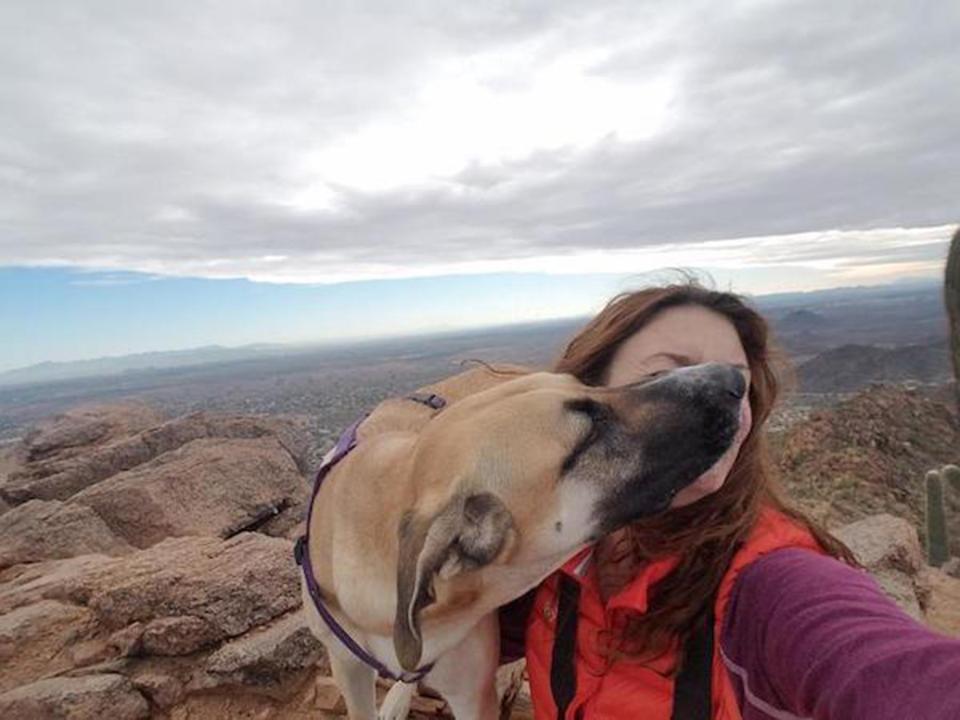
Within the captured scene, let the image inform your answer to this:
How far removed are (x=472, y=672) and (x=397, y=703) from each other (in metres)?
1.24

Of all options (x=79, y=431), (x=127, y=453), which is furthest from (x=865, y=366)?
(x=127, y=453)

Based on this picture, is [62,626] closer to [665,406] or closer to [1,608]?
[1,608]

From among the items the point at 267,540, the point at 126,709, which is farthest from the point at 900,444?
the point at 126,709

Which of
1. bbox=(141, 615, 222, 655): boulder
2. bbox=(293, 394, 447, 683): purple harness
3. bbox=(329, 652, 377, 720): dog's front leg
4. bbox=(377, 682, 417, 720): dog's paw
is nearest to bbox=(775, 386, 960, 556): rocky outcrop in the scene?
bbox=(377, 682, 417, 720): dog's paw

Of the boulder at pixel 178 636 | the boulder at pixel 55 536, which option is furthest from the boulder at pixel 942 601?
the boulder at pixel 55 536

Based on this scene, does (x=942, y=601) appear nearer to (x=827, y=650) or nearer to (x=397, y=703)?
(x=397, y=703)

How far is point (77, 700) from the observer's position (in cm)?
402

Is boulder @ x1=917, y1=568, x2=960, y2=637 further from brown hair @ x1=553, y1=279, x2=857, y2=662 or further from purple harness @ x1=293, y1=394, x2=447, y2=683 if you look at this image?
purple harness @ x1=293, y1=394, x2=447, y2=683

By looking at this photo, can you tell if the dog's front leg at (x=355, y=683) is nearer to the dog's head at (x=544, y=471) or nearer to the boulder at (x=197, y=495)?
the dog's head at (x=544, y=471)

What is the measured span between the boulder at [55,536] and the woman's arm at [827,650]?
6830 millimetres

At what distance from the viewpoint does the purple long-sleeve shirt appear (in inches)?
51.4

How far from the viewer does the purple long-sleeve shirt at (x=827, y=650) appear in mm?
1306

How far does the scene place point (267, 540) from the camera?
5555mm

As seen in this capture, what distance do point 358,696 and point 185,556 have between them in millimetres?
2461
